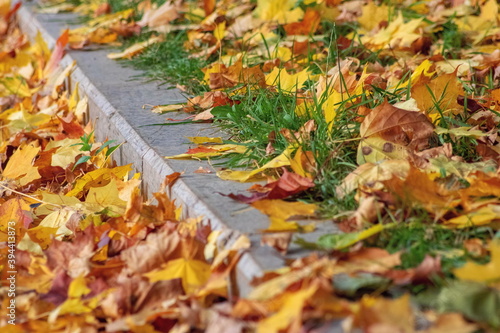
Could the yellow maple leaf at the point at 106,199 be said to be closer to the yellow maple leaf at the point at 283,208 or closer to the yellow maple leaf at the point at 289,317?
the yellow maple leaf at the point at 283,208

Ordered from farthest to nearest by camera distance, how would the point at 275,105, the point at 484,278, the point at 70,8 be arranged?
the point at 70,8 → the point at 275,105 → the point at 484,278

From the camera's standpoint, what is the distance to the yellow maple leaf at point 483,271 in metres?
1.33

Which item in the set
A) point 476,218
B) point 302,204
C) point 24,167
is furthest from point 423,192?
point 24,167

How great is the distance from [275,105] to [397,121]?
48 centimetres

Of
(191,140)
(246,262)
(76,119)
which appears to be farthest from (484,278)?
(76,119)

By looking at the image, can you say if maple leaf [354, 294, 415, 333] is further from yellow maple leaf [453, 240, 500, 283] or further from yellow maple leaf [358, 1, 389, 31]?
yellow maple leaf [358, 1, 389, 31]

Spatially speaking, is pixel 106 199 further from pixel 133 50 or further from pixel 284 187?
pixel 133 50

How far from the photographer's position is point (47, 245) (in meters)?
2.06

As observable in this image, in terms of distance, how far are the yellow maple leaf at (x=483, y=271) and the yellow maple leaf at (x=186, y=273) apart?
0.59 m

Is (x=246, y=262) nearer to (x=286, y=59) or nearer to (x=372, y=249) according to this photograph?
(x=372, y=249)

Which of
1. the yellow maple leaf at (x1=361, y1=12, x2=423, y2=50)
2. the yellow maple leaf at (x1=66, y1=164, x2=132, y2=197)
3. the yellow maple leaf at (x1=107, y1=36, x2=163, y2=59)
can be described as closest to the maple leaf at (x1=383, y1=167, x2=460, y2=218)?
the yellow maple leaf at (x1=66, y1=164, x2=132, y2=197)

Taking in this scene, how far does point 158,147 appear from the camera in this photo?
2.25 m

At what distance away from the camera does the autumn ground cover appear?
1.40m

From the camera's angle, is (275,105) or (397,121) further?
(275,105)
